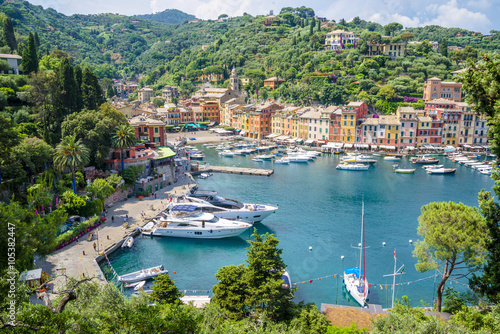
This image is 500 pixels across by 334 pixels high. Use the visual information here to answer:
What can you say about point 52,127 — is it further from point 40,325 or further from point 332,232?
point 40,325

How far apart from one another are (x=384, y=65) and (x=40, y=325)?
11951 cm

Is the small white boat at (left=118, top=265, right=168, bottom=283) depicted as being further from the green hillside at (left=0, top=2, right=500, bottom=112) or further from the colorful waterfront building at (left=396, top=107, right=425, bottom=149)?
the colorful waterfront building at (left=396, top=107, right=425, bottom=149)

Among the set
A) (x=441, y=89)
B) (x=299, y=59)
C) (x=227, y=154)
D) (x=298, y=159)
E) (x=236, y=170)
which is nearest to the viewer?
(x=236, y=170)

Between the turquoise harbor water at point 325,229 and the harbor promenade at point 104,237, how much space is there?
1940mm

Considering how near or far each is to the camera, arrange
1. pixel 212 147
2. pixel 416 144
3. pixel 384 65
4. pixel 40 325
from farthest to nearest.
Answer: pixel 384 65
pixel 212 147
pixel 416 144
pixel 40 325

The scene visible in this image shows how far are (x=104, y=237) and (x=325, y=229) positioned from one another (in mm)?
21509

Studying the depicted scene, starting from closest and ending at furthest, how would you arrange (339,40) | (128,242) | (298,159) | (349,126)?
(128,242)
(298,159)
(349,126)
(339,40)

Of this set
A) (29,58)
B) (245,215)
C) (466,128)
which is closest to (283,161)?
(245,215)

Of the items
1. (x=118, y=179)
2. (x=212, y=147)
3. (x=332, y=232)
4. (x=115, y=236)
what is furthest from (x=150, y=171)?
(x=212, y=147)

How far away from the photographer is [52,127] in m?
46.2

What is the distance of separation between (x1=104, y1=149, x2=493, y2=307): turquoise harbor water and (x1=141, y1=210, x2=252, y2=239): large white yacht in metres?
0.67

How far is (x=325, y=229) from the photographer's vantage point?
1580 inches

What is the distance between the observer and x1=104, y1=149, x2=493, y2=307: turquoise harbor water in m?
29.8

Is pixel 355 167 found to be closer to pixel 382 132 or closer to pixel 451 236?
pixel 382 132
